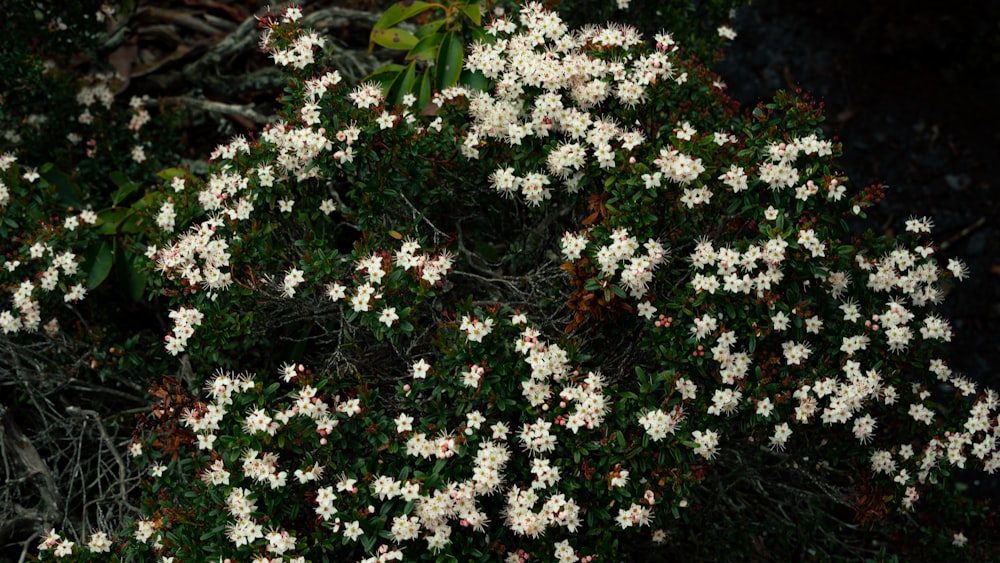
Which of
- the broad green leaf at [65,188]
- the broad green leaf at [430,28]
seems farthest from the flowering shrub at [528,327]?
the broad green leaf at [65,188]

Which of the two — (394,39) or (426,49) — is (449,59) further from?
(394,39)

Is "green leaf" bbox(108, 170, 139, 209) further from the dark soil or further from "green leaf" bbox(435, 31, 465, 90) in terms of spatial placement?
the dark soil

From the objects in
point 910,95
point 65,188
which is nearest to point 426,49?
point 65,188

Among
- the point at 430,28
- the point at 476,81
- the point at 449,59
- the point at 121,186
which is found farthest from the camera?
the point at 121,186

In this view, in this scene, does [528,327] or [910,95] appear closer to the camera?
[528,327]

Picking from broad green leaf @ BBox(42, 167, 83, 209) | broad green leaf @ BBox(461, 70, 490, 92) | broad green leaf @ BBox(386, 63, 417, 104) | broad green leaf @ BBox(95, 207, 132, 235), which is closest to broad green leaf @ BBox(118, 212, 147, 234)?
broad green leaf @ BBox(95, 207, 132, 235)

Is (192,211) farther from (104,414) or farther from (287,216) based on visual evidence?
(104,414)

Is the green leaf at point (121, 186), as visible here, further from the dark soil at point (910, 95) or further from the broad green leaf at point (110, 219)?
the dark soil at point (910, 95)
